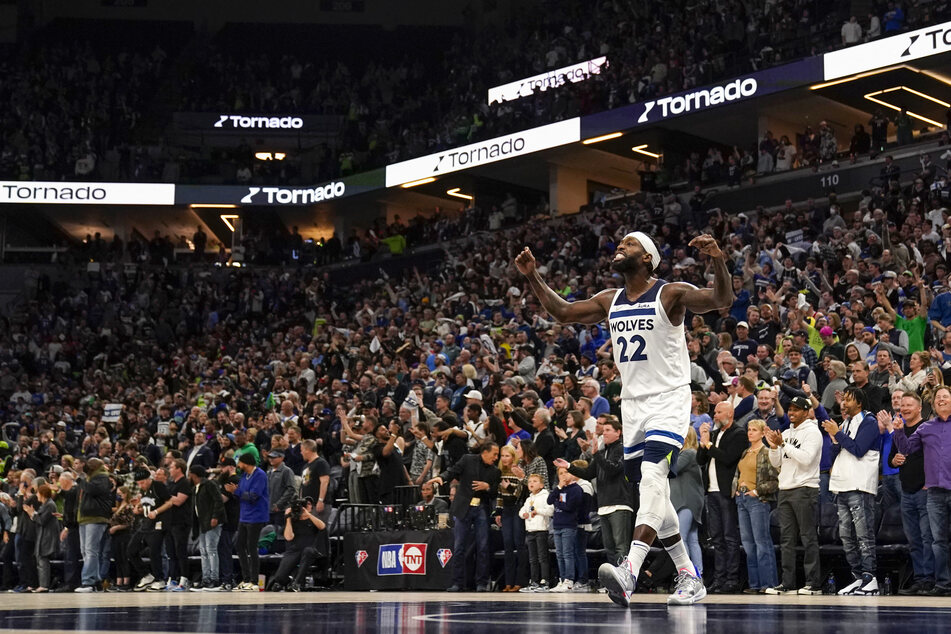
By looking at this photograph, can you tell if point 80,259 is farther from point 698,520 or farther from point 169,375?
point 698,520

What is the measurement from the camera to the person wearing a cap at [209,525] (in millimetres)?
16766

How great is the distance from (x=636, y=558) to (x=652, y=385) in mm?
1117

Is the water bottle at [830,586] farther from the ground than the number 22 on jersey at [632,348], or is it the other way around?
the number 22 on jersey at [632,348]

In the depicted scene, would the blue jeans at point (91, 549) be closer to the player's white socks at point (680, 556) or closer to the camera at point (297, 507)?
the camera at point (297, 507)

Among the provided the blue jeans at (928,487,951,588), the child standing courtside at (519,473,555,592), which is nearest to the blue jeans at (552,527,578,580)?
the child standing courtside at (519,473,555,592)

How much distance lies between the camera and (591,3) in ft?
132

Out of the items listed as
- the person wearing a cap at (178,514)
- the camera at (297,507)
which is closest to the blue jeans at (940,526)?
the camera at (297,507)

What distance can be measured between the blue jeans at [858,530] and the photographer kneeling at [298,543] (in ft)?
21.8

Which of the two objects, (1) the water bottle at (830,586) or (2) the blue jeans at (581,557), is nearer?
(1) the water bottle at (830,586)

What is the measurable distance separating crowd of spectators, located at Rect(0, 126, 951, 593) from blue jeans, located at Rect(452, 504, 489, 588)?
207 mm

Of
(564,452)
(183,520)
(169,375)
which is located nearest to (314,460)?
(183,520)

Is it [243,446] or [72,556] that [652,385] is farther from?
[72,556]

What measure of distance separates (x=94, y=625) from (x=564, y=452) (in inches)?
331

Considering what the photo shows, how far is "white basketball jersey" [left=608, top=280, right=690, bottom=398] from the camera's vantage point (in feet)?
27.0
